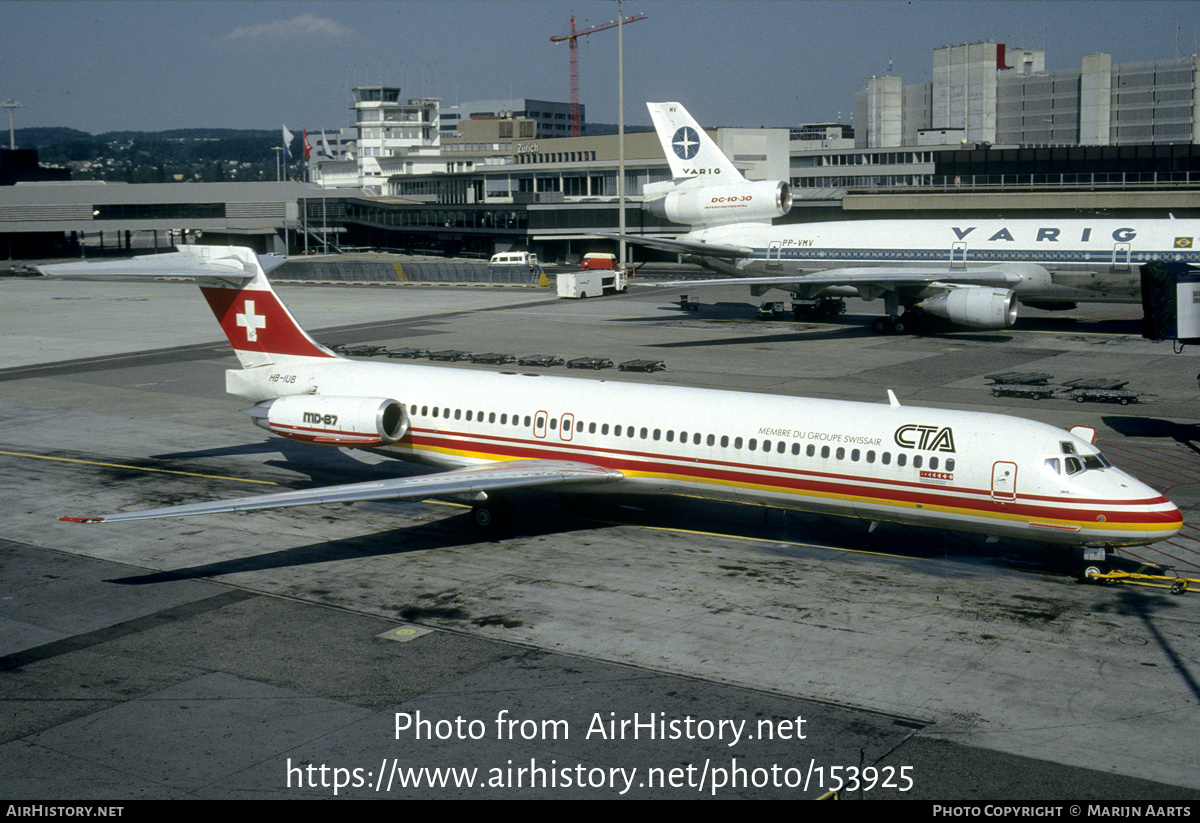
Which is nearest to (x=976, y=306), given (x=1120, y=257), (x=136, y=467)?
(x=1120, y=257)

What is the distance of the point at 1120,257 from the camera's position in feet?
171

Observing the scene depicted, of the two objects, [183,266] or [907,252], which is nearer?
[183,266]

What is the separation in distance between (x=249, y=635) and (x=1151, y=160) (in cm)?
10073

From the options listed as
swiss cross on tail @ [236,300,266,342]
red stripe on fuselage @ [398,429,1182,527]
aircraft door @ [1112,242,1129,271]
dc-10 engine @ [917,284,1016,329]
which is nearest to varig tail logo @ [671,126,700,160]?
dc-10 engine @ [917,284,1016,329]

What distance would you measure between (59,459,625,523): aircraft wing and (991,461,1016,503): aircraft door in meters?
8.12

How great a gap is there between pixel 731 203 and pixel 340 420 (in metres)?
41.9

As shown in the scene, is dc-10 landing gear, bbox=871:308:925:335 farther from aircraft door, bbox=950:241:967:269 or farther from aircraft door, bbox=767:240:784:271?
aircraft door, bbox=767:240:784:271

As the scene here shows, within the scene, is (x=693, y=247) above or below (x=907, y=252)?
above

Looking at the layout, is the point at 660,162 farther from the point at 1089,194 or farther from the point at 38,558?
the point at 38,558

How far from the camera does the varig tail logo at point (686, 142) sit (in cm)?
6688

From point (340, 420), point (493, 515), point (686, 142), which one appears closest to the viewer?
point (493, 515)

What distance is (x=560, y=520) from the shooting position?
26.7 metres

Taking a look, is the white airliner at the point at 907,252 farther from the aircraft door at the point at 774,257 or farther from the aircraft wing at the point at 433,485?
the aircraft wing at the point at 433,485

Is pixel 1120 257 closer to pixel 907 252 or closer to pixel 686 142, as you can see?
pixel 907 252
